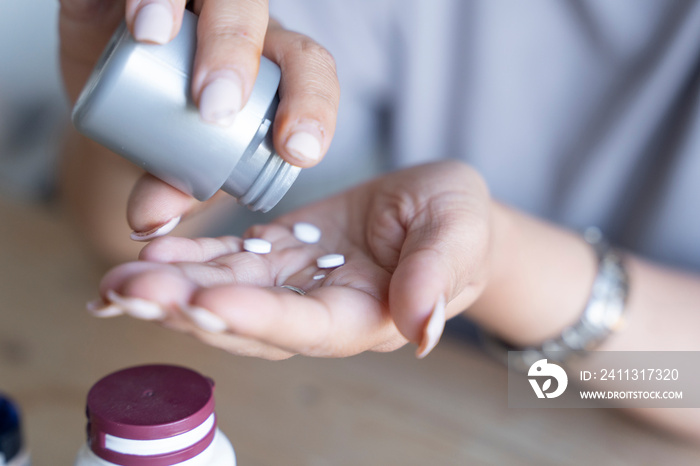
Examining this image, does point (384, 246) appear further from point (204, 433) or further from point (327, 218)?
point (204, 433)

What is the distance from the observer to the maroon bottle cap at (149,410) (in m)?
0.33

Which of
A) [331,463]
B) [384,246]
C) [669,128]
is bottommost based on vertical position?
[331,463]

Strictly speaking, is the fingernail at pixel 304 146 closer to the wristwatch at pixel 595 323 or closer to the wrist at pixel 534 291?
the wrist at pixel 534 291

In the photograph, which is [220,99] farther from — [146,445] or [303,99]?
[146,445]

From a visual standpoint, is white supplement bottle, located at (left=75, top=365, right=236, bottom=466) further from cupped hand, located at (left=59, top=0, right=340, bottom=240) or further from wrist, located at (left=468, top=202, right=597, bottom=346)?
wrist, located at (left=468, top=202, right=597, bottom=346)

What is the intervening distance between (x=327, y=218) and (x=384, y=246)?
113 millimetres

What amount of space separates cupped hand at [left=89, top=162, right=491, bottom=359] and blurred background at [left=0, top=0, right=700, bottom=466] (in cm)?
19

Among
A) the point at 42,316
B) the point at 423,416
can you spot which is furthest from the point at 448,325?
the point at 42,316

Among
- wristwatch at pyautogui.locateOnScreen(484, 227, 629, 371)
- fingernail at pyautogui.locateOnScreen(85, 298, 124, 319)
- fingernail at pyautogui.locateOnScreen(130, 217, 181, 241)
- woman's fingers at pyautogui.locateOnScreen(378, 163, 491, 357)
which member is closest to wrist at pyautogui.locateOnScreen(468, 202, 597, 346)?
wristwatch at pyautogui.locateOnScreen(484, 227, 629, 371)

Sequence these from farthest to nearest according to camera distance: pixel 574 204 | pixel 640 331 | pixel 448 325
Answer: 1. pixel 448 325
2. pixel 574 204
3. pixel 640 331

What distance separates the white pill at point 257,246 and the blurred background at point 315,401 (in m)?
0.21

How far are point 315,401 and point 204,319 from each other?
381 mm

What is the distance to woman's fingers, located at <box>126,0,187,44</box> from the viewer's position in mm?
376

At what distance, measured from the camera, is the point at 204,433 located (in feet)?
1.16
